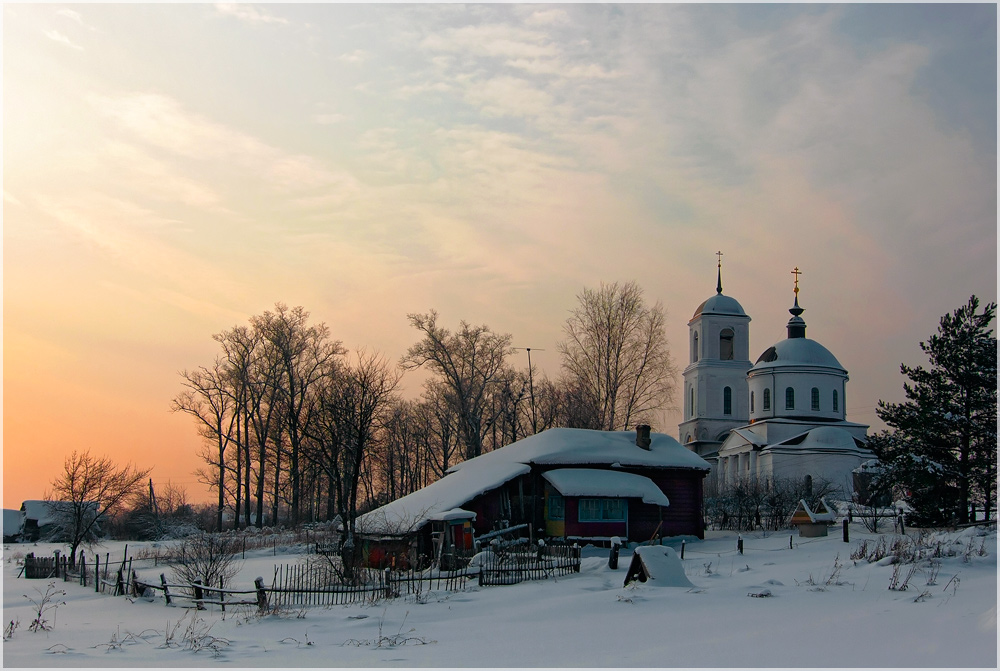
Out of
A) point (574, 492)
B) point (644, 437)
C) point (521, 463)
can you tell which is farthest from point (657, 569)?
point (644, 437)

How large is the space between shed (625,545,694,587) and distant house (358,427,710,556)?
9.53m

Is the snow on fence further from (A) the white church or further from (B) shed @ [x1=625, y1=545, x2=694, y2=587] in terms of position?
(A) the white church

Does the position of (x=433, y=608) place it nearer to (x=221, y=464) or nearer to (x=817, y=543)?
(x=817, y=543)

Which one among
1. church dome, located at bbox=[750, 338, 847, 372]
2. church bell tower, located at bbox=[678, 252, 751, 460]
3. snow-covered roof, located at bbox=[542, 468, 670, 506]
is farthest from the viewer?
church bell tower, located at bbox=[678, 252, 751, 460]

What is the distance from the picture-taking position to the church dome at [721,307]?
2781 inches

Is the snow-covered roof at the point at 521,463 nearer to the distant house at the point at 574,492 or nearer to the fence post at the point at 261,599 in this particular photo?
the distant house at the point at 574,492

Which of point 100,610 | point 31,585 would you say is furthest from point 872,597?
point 31,585

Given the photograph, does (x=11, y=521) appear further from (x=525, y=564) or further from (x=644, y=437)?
(x=525, y=564)

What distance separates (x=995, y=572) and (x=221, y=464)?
1729 inches

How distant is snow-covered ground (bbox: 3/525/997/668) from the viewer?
1107 cm

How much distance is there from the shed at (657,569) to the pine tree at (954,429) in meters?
15.1

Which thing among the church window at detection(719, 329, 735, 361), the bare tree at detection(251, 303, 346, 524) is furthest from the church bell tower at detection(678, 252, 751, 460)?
the bare tree at detection(251, 303, 346, 524)

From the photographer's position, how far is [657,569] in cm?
1767

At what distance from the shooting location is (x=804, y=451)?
192ft
